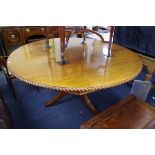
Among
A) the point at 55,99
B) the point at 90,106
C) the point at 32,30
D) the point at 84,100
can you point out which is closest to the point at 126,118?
the point at 90,106

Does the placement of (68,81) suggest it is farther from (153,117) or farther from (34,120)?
(34,120)

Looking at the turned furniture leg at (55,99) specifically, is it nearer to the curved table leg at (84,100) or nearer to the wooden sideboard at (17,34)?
the curved table leg at (84,100)

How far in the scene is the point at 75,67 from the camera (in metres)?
1.38

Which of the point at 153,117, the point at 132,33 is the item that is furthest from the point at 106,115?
the point at 132,33

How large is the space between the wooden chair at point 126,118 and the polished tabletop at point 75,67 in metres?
0.28

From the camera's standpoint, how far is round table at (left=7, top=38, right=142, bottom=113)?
1151mm

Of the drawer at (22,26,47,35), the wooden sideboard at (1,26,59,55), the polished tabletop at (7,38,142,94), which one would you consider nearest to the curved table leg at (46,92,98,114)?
the polished tabletop at (7,38,142,94)

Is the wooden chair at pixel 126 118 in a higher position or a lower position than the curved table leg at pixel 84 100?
higher

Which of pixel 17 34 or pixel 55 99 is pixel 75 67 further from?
pixel 17 34

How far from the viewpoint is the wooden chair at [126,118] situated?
1.23 meters

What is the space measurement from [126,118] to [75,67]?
60 cm

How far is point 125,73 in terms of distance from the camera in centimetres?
130

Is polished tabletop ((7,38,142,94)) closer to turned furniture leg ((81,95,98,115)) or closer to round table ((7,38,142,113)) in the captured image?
round table ((7,38,142,113))

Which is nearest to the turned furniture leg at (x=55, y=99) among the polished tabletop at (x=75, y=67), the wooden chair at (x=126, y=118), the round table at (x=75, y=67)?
the round table at (x=75, y=67)
